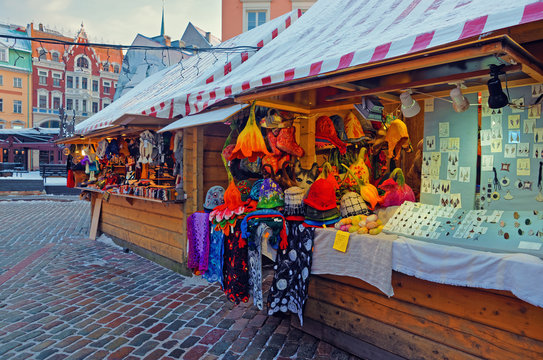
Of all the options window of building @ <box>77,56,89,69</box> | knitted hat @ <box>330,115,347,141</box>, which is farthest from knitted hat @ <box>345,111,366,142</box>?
window of building @ <box>77,56,89,69</box>

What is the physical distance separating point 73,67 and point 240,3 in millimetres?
30186

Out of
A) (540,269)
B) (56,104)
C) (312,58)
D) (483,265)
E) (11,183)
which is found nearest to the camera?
(540,269)

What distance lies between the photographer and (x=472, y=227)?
8.83 feet

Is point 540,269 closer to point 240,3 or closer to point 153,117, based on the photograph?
point 153,117

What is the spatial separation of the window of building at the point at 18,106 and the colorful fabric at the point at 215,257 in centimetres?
4118

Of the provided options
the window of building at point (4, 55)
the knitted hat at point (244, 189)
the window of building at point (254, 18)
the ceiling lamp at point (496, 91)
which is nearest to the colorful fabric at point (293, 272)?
the knitted hat at point (244, 189)

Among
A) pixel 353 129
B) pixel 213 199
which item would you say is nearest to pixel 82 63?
pixel 213 199

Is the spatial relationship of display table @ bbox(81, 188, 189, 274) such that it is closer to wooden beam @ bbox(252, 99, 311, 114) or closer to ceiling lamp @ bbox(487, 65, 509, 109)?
wooden beam @ bbox(252, 99, 311, 114)

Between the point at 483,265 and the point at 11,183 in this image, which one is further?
the point at 11,183

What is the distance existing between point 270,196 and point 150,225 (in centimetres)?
349

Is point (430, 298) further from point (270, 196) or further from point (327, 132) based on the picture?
point (327, 132)

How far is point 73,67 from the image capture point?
38469 mm

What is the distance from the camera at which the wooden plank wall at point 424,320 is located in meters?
2.23

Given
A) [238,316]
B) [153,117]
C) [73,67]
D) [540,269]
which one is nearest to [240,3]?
[153,117]
